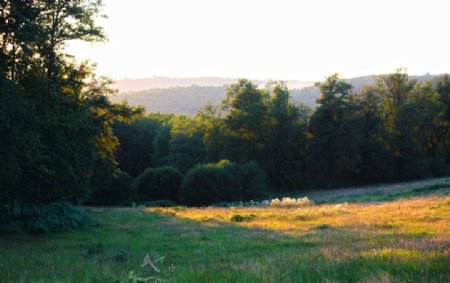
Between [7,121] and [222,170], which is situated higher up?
[7,121]

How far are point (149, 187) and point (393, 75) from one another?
1824 inches

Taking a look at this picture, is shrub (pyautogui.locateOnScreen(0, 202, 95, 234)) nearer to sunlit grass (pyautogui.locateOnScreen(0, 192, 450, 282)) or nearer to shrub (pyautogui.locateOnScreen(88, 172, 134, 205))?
sunlit grass (pyautogui.locateOnScreen(0, 192, 450, 282))

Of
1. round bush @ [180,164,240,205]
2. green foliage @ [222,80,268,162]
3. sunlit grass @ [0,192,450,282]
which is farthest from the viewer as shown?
green foliage @ [222,80,268,162]

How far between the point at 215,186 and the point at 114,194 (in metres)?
14.5

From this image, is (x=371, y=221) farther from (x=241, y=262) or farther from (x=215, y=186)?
(x=215, y=186)

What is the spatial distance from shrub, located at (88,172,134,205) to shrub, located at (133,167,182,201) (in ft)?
5.31

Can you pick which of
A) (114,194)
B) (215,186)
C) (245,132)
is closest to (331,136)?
(245,132)

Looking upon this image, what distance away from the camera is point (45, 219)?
25.0 m

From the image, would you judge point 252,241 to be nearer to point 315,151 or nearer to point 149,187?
point 149,187

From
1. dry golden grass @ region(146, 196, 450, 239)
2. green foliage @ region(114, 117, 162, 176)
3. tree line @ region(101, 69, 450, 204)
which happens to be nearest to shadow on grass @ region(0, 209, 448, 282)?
dry golden grass @ region(146, 196, 450, 239)

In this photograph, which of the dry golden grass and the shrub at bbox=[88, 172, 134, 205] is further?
the shrub at bbox=[88, 172, 134, 205]

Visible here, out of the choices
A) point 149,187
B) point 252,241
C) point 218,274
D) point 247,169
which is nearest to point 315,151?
point 247,169

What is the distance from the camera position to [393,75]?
267ft

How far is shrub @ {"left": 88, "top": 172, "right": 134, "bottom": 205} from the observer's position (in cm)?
6469
